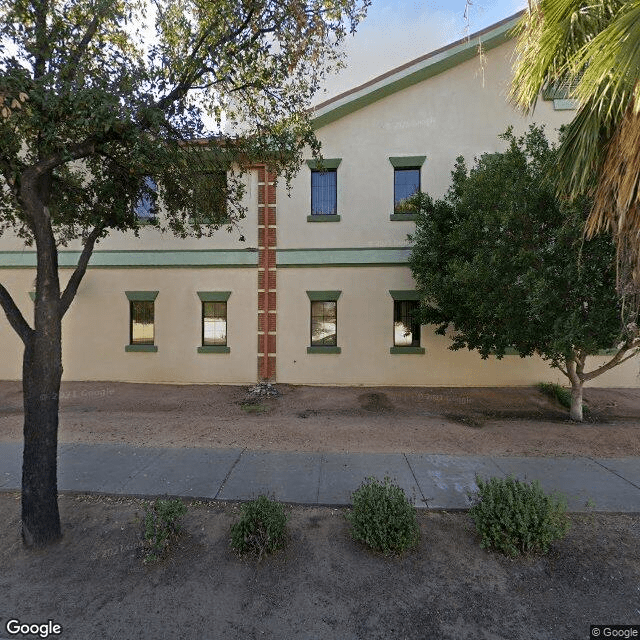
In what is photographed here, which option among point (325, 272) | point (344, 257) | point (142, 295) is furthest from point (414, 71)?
point (142, 295)

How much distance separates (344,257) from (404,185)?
2.85 metres

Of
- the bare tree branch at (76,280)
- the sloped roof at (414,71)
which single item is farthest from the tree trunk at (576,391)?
the bare tree branch at (76,280)

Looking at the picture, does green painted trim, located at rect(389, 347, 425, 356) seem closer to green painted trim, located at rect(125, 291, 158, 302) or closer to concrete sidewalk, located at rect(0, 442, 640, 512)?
concrete sidewalk, located at rect(0, 442, 640, 512)

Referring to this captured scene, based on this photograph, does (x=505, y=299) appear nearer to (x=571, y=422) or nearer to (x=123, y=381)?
(x=571, y=422)

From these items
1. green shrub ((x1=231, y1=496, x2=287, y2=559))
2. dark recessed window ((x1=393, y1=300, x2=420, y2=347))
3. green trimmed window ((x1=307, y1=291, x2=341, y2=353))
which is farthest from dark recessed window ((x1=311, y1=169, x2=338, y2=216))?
green shrub ((x1=231, y1=496, x2=287, y2=559))

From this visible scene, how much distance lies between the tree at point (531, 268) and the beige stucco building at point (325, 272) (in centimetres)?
272

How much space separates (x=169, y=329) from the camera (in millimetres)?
11469

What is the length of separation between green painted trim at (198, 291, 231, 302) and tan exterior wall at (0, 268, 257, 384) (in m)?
0.14

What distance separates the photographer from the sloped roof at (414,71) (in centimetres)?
1037

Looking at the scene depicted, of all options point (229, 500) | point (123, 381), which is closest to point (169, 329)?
point (123, 381)

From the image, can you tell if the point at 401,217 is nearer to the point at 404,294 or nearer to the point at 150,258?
the point at 404,294

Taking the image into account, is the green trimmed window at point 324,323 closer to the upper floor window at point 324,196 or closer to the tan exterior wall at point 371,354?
the tan exterior wall at point 371,354

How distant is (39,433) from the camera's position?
3.47 meters

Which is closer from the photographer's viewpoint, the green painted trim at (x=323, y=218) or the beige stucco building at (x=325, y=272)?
the beige stucco building at (x=325, y=272)
